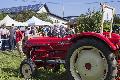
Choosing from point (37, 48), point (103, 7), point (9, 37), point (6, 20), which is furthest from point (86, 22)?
point (103, 7)

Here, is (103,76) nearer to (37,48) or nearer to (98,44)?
(98,44)

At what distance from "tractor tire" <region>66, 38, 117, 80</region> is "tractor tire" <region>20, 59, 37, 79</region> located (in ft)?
6.57

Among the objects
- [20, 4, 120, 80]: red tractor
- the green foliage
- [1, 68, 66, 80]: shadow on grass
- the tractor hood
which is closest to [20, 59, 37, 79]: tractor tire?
[1, 68, 66, 80]: shadow on grass

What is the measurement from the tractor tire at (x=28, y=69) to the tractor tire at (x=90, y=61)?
200 centimetres

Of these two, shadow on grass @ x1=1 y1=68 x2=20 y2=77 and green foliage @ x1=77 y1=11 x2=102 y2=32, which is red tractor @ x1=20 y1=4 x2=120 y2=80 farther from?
green foliage @ x1=77 y1=11 x2=102 y2=32

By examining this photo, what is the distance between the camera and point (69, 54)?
25.0 feet

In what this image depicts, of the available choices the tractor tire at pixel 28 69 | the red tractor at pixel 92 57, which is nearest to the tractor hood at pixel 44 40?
the tractor tire at pixel 28 69

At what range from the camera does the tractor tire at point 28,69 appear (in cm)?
950

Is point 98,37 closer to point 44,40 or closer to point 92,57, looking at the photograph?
point 92,57

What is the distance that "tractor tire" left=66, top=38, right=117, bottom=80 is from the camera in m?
7.05

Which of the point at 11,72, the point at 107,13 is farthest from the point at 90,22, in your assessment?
the point at 107,13

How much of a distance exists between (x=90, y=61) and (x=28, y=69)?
2.64 m

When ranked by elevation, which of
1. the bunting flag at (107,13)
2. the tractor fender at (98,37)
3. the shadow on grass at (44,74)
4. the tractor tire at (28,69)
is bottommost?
the shadow on grass at (44,74)

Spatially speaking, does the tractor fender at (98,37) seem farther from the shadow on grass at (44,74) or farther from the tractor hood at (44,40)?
the shadow on grass at (44,74)
